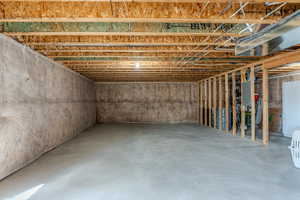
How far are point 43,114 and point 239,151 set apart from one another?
4699mm

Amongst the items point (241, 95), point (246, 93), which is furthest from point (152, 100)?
point (246, 93)

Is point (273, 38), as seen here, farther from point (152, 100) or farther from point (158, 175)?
point (152, 100)

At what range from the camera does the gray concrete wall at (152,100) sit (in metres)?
9.49

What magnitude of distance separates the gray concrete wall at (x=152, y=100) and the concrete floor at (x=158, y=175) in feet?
17.1

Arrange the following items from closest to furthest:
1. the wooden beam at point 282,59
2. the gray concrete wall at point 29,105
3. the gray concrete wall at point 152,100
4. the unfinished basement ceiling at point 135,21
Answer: the unfinished basement ceiling at point 135,21 → the gray concrete wall at point 29,105 → the wooden beam at point 282,59 → the gray concrete wall at point 152,100

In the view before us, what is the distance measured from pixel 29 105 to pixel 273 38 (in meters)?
4.51

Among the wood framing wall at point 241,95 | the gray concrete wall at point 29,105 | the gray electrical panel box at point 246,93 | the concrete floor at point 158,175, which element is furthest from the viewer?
the gray electrical panel box at point 246,93

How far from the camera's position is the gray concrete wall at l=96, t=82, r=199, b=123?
31.1ft

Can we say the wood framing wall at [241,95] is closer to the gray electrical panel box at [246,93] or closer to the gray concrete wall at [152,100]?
the gray electrical panel box at [246,93]

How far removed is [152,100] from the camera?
31.3 ft

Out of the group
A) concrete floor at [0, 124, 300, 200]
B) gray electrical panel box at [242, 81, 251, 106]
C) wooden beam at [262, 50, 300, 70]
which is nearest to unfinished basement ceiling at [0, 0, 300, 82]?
wooden beam at [262, 50, 300, 70]

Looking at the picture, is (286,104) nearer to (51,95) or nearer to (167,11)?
(167,11)

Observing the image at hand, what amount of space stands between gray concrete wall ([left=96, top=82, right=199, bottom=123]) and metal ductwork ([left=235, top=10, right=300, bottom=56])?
20.4 ft

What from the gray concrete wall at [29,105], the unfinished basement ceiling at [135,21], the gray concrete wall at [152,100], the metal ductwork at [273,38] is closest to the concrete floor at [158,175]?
the gray concrete wall at [29,105]
